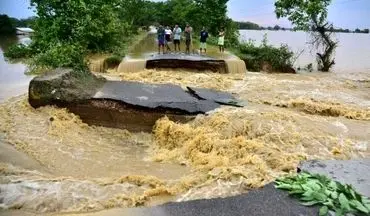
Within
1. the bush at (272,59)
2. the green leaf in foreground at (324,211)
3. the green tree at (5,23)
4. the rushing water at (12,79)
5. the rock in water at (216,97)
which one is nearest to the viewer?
the green tree at (5,23)

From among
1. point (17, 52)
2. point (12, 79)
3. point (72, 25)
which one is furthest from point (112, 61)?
point (17, 52)

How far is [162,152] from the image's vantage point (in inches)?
347

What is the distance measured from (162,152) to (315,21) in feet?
54.1

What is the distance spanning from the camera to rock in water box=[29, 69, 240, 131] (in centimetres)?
1001

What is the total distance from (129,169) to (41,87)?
3.96m

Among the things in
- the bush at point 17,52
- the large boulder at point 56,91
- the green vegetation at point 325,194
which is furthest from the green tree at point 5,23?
the green vegetation at point 325,194

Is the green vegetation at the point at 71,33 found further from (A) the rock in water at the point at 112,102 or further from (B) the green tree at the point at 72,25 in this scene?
(A) the rock in water at the point at 112,102

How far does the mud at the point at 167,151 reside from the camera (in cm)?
603

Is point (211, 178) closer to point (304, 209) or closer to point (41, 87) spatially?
point (304, 209)

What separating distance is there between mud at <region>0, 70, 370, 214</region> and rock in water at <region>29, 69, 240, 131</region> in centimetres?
24

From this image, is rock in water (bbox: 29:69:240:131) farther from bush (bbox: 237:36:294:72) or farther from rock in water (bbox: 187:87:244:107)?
bush (bbox: 237:36:294:72)

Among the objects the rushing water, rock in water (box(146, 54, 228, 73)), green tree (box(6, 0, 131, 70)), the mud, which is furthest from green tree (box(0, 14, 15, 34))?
rock in water (box(146, 54, 228, 73))

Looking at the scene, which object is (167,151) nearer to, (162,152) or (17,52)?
(162,152)

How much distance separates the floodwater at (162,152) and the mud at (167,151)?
2cm
